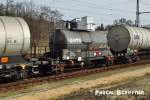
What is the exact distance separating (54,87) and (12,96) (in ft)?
11.0

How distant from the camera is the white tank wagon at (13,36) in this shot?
58.3 ft

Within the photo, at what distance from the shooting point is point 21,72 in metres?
19.6

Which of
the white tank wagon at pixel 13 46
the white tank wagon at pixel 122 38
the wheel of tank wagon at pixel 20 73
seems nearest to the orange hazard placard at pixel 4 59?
the white tank wagon at pixel 13 46

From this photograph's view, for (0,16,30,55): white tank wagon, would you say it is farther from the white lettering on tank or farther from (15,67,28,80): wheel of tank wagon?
the white lettering on tank

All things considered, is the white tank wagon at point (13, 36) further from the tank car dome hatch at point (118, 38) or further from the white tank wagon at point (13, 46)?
the tank car dome hatch at point (118, 38)

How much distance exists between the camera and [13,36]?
59.7 feet

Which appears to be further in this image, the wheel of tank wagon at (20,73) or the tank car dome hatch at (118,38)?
the tank car dome hatch at (118,38)

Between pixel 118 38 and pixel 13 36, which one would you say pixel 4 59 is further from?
pixel 118 38

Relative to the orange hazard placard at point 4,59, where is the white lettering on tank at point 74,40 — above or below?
above

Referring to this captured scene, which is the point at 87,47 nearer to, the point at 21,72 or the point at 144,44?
the point at 21,72

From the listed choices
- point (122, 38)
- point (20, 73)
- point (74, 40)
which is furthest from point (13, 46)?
point (122, 38)

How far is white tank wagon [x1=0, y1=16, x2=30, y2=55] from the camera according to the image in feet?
58.3

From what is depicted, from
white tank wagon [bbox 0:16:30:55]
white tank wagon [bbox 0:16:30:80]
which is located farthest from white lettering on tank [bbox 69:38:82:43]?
white tank wagon [bbox 0:16:30:55]

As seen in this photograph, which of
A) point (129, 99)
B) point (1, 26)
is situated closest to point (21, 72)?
point (1, 26)
